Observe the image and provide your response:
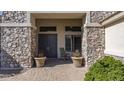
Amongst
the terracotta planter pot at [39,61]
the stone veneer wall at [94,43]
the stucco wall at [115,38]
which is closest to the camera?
the stucco wall at [115,38]

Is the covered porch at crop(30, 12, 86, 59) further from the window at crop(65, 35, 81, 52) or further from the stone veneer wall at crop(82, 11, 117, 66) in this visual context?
the stone veneer wall at crop(82, 11, 117, 66)

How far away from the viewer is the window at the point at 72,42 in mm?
15914

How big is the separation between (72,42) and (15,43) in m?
5.60

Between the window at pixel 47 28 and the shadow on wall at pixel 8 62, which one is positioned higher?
the window at pixel 47 28

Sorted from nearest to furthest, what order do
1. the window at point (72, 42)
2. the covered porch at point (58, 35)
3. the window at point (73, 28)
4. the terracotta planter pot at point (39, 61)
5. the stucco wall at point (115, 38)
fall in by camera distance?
the stucco wall at point (115, 38) < the terracotta planter pot at point (39, 61) < the covered porch at point (58, 35) < the window at point (73, 28) < the window at point (72, 42)

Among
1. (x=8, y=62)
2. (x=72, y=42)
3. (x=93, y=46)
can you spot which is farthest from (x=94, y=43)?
(x=8, y=62)

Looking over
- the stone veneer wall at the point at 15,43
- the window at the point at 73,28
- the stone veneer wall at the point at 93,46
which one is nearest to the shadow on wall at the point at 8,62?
the stone veneer wall at the point at 15,43

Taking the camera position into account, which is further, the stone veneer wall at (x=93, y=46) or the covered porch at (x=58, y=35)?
the covered porch at (x=58, y=35)

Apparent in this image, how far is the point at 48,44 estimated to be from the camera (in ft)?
52.3

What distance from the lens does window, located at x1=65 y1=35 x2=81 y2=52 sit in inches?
627

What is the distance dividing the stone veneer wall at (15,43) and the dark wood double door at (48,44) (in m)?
4.02

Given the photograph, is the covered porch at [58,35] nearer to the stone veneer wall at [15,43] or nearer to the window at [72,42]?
the window at [72,42]

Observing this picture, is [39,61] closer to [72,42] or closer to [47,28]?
[47,28]

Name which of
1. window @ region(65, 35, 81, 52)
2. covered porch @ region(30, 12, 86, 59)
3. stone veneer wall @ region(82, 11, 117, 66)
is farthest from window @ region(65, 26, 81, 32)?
stone veneer wall @ region(82, 11, 117, 66)
